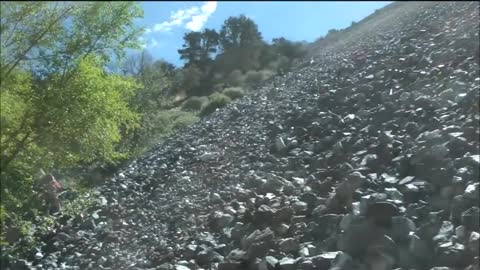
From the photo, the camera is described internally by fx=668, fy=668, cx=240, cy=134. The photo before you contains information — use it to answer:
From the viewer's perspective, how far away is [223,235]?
35.1ft

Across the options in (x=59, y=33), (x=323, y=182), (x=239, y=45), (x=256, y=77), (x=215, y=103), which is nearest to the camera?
(x=59, y=33)

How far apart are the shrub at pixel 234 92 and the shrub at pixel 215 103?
585mm

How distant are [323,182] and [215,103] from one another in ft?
37.0

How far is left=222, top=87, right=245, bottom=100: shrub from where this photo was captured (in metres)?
24.5

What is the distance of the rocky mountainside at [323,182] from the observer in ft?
27.7

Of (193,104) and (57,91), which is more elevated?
(57,91)

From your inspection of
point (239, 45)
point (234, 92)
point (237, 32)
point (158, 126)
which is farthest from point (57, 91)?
A: point (234, 92)

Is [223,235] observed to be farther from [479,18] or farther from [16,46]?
[479,18]

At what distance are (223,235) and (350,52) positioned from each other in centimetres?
1307

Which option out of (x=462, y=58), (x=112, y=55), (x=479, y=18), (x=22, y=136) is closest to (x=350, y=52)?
(x=479, y=18)

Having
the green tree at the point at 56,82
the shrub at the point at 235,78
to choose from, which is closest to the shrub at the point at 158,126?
the green tree at the point at 56,82

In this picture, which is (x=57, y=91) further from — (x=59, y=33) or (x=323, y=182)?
(x=323, y=182)

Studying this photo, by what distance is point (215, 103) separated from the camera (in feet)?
73.3

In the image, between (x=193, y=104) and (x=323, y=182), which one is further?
(x=193, y=104)
